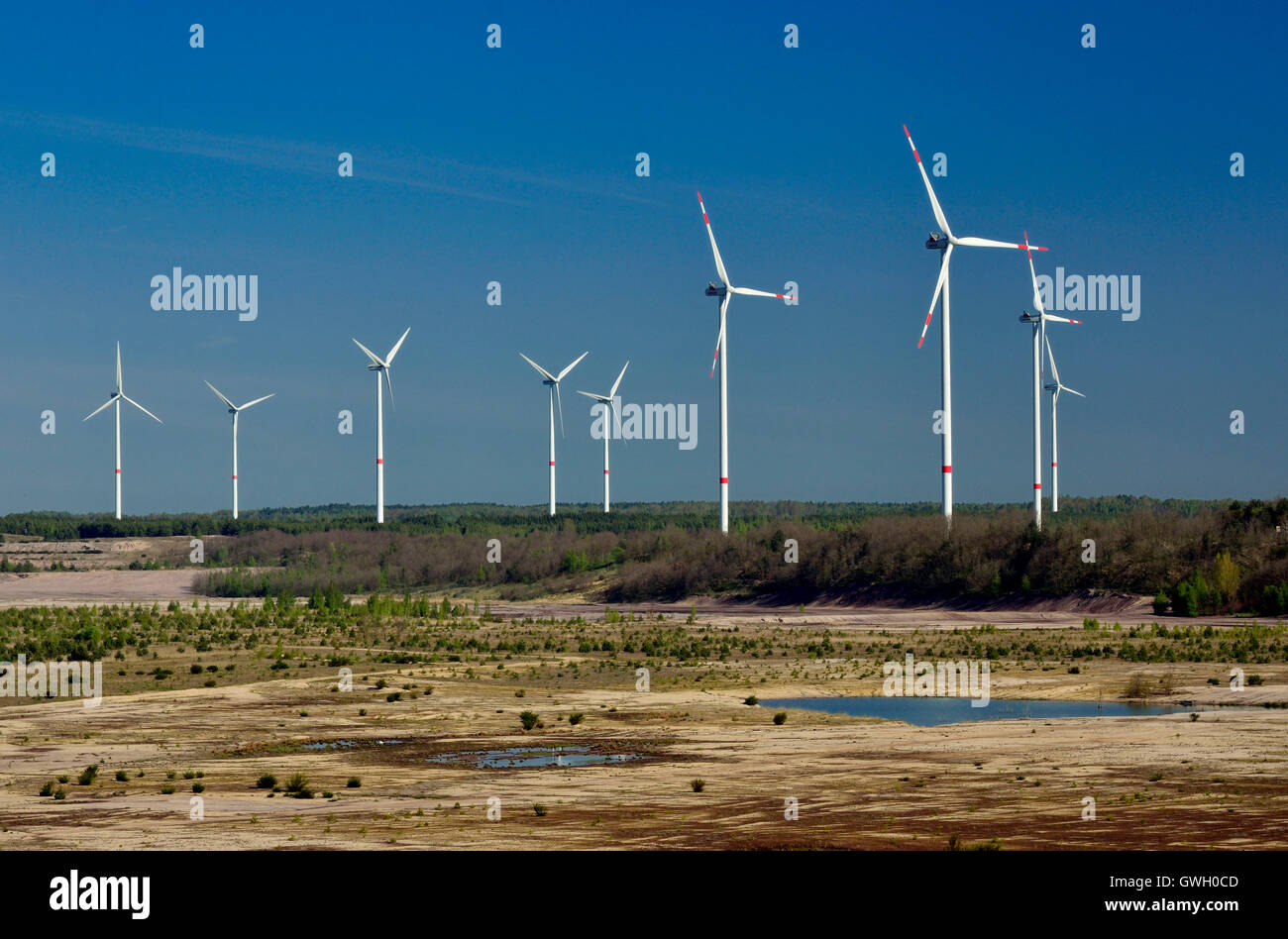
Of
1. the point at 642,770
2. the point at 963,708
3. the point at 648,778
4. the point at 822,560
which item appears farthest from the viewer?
the point at 822,560

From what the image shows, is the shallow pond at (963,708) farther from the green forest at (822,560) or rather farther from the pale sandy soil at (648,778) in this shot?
the green forest at (822,560)

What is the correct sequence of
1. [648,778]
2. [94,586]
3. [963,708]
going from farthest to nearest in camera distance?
1. [94,586]
2. [963,708]
3. [648,778]

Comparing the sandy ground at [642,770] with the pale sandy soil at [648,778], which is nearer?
the pale sandy soil at [648,778]

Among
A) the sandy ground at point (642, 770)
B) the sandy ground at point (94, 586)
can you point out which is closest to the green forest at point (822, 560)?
the sandy ground at point (94, 586)

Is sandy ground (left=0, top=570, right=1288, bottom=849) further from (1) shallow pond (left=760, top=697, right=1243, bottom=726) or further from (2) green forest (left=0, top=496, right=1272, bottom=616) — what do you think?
(2) green forest (left=0, top=496, right=1272, bottom=616)

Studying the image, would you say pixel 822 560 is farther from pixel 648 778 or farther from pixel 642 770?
pixel 648 778

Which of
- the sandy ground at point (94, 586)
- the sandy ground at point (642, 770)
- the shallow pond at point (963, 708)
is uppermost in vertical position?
the sandy ground at point (94, 586)

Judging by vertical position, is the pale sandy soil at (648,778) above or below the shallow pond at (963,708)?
above

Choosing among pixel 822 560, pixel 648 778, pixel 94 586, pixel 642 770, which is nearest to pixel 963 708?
pixel 642 770

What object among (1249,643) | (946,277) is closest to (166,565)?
(946,277)

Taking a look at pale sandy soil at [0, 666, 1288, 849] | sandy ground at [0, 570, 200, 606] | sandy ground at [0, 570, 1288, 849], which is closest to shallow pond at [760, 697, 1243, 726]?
sandy ground at [0, 570, 1288, 849]
